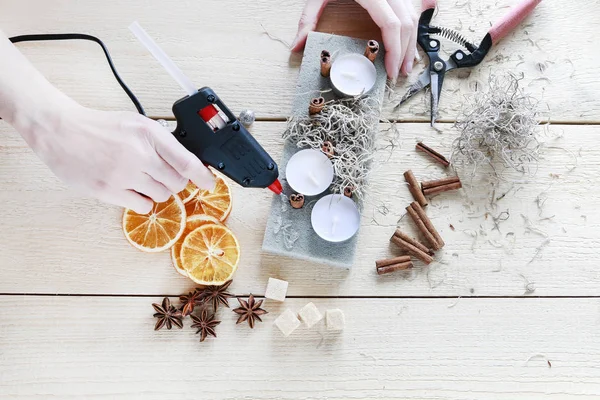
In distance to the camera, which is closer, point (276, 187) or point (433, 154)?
point (276, 187)

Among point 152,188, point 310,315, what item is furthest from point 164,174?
A: point 310,315

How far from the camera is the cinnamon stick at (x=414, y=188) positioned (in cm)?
122

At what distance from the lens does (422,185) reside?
4.04 ft

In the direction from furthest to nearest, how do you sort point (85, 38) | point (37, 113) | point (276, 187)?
point (85, 38), point (276, 187), point (37, 113)

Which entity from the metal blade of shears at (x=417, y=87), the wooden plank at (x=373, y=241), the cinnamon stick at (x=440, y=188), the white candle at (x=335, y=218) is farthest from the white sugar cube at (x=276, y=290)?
the metal blade of shears at (x=417, y=87)

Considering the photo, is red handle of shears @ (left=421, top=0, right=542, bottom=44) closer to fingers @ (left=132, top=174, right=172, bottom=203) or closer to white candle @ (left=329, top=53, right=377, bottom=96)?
white candle @ (left=329, top=53, right=377, bottom=96)

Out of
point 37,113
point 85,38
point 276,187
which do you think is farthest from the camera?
point 85,38

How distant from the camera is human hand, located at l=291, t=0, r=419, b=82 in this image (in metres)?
1.21

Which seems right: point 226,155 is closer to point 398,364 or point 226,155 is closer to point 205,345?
point 205,345

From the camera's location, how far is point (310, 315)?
1171 mm

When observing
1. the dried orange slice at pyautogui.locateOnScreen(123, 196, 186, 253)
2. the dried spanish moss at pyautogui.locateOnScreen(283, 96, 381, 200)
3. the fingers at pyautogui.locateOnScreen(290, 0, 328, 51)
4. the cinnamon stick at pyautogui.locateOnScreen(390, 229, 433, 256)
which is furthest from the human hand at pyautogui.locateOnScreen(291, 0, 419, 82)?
the dried orange slice at pyautogui.locateOnScreen(123, 196, 186, 253)

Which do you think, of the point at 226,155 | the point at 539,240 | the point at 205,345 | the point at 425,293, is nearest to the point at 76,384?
the point at 205,345

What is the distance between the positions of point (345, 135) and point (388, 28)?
24 cm

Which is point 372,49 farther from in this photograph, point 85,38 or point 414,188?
→ point 85,38
